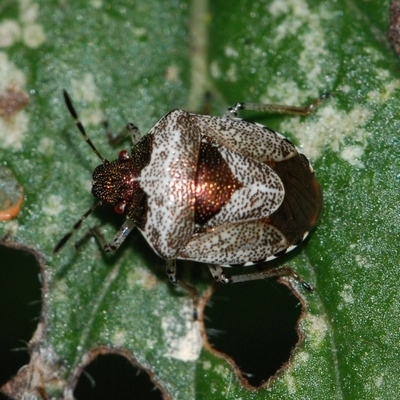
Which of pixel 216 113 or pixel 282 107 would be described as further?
pixel 216 113

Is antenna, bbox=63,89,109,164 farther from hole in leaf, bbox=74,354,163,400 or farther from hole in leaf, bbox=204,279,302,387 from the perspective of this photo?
hole in leaf, bbox=74,354,163,400

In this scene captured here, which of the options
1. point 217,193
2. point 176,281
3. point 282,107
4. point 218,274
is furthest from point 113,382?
point 282,107

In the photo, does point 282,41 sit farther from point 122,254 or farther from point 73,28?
point 122,254

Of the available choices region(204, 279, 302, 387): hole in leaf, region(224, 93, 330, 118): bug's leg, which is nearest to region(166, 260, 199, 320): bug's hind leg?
region(204, 279, 302, 387): hole in leaf

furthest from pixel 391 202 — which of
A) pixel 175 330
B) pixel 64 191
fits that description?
pixel 64 191

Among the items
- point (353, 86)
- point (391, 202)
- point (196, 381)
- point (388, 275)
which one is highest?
point (353, 86)

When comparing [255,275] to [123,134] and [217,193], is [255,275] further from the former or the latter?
[123,134]
